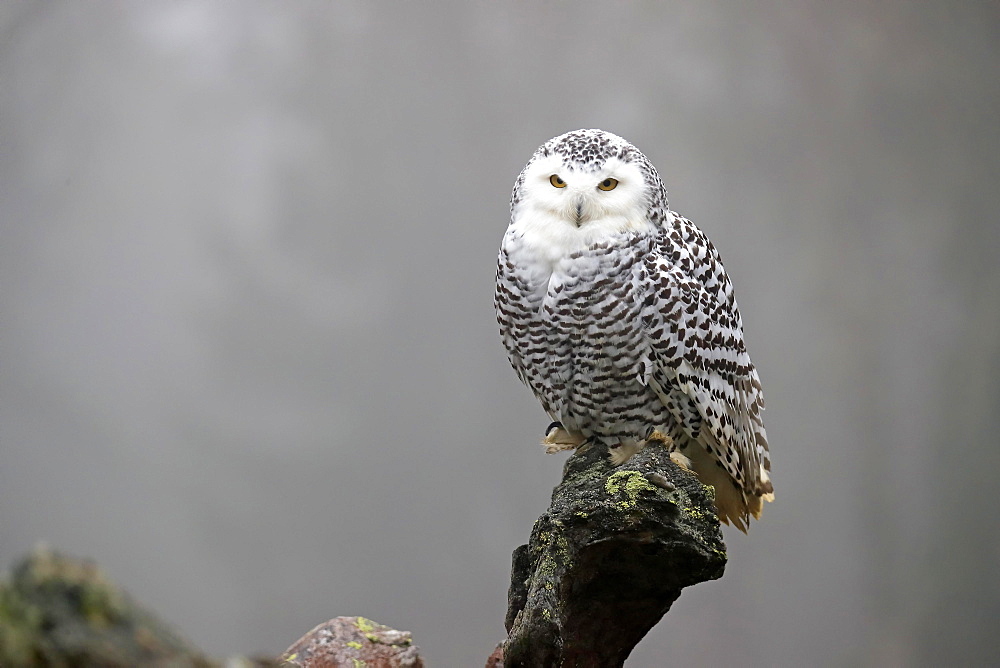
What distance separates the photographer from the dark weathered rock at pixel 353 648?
6.66ft

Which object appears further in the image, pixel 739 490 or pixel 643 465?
pixel 739 490

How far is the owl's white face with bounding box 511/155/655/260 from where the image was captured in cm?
188

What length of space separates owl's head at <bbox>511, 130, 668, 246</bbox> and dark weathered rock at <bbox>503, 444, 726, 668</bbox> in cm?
53

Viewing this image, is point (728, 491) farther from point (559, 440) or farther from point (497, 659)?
point (497, 659)

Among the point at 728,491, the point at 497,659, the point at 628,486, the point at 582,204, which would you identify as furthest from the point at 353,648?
the point at 582,204

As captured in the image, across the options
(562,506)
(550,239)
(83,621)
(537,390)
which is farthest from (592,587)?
(83,621)

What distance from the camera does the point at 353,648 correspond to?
6.77ft

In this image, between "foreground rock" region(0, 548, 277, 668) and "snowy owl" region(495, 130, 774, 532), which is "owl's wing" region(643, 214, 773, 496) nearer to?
"snowy owl" region(495, 130, 774, 532)

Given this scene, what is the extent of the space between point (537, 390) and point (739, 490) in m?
0.61

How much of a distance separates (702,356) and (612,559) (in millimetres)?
527

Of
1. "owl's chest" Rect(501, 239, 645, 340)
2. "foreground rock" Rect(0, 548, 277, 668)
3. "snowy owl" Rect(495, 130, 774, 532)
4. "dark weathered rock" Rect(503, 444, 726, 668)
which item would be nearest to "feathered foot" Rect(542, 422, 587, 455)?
"snowy owl" Rect(495, 130, 774, 532)

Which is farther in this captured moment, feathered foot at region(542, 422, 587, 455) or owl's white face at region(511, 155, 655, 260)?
feathered foot at region(542, 422, 587, 455)

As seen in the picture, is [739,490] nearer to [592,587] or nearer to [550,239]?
[592,587]

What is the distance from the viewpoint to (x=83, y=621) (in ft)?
2.08
